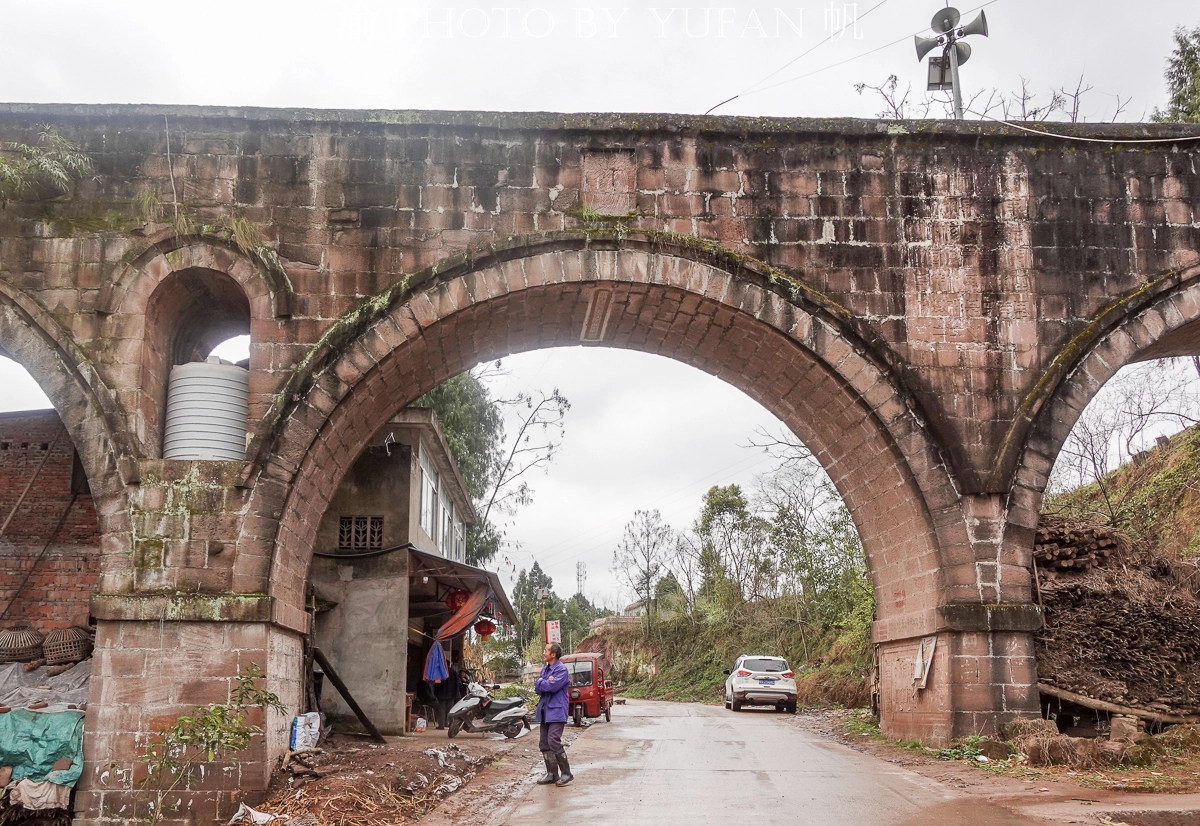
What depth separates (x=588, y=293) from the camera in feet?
34.0

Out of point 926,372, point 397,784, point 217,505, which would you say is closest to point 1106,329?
point 926,372

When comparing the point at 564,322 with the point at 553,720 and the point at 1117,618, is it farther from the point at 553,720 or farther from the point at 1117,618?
the point at 1117,618

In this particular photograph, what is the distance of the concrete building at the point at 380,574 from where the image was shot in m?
14.5

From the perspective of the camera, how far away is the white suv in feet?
74.0

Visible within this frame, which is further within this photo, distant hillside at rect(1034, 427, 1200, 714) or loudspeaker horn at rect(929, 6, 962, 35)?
loudspeaker horn at rect(929, 6, 962, 35)

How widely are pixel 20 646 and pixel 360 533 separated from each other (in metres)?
5.24

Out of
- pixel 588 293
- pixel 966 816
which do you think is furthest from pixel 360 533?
pixel 966 816

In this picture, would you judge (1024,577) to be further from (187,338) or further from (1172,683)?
(187,338)

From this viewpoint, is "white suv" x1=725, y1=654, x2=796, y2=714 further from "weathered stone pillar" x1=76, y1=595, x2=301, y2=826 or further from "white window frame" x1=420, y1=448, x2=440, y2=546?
"weathered stone pillar" x1=76, y1=595, x2=301, y2=826

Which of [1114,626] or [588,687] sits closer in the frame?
[1114,626]

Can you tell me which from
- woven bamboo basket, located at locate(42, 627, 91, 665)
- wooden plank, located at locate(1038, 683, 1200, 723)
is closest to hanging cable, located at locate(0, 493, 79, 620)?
woven bamboo basket, located at locate(42, 627, 91, 665)

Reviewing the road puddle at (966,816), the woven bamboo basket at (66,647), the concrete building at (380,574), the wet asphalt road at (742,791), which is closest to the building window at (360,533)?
the concrete building at (380,574)

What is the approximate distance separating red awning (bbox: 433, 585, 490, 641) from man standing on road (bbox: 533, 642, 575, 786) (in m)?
5.87

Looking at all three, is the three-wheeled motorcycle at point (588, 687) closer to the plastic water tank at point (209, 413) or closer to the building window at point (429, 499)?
the building window at point (429, 499)
